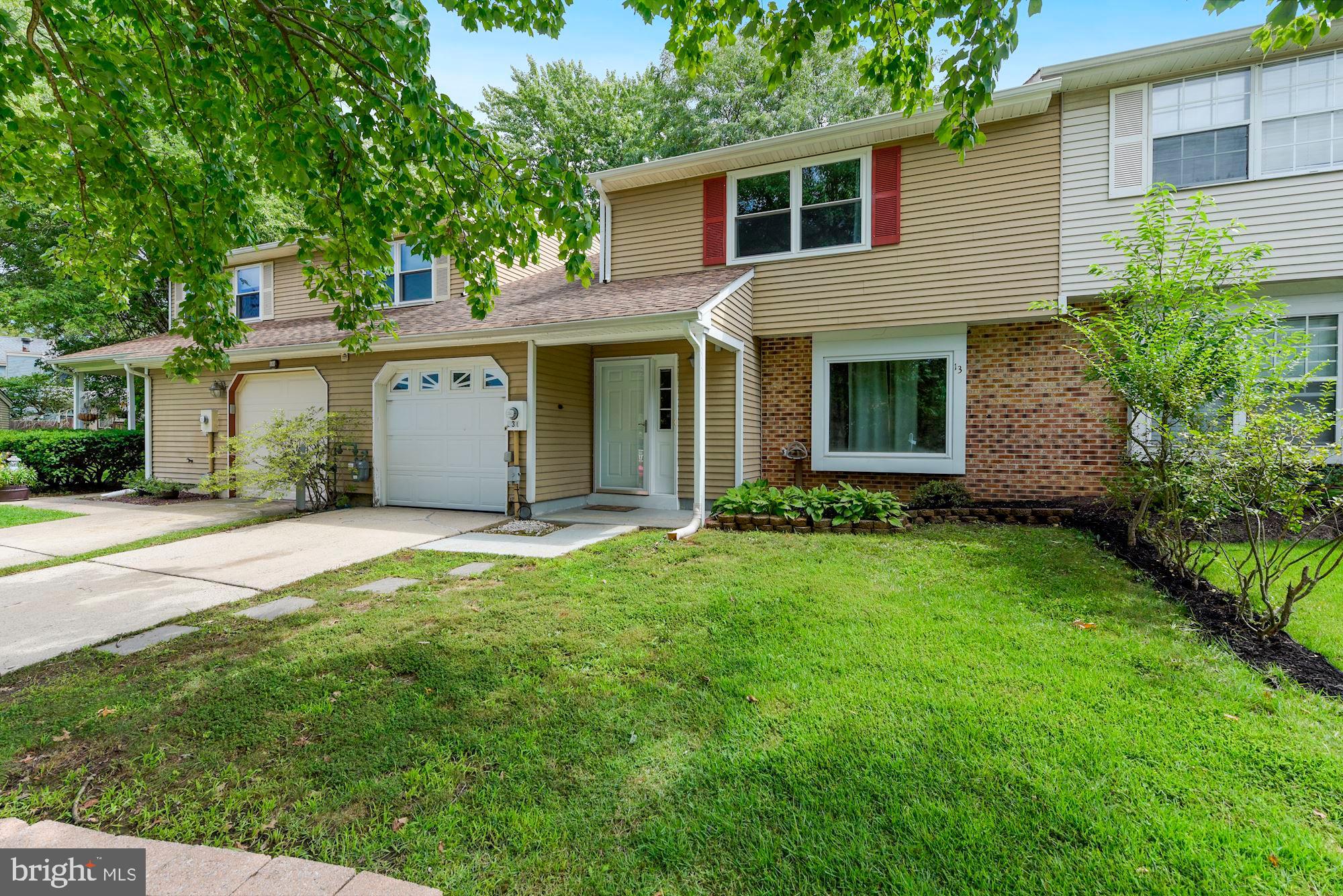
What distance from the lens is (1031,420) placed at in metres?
7.54

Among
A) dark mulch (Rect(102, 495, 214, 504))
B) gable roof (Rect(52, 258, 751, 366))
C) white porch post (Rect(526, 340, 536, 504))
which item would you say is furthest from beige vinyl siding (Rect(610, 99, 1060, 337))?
dark mulch (Rect(102, 495, 214, 504))

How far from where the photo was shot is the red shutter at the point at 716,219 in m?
8.73

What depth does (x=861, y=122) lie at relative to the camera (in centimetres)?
755

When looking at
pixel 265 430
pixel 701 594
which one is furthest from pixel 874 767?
pixel 265 430

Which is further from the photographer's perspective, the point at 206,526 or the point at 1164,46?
the point at 206,526

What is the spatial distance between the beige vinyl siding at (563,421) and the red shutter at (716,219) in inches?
96.2

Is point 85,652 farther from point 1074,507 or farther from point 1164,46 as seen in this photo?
point 1164,46

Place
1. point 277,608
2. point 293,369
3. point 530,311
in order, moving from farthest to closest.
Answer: point 293,369, point 530,311, point 277,608

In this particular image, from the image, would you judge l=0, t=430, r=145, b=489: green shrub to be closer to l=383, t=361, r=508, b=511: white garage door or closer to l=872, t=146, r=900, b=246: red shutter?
l=383, t=361, r=508, b=511: white garage door

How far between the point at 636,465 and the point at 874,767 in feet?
23.6

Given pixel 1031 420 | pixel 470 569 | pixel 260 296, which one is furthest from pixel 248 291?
pixel 1031 420

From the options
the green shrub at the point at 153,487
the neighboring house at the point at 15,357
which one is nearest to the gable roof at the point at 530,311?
the green shrub at the point at 153,487

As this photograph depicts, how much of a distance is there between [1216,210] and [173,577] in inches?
436

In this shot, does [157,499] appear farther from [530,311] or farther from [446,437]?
[530,311]
